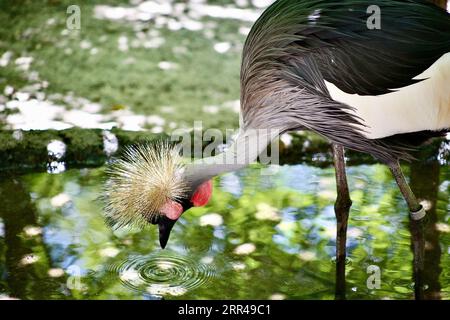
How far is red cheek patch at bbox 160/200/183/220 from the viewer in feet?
10.3

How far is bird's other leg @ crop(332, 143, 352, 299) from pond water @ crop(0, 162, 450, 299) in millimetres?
35

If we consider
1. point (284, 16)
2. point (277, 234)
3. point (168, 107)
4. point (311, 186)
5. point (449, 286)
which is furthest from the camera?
point (168, 107)

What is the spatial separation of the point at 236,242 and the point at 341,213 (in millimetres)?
521

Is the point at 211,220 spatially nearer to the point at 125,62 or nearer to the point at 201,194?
the point at 201,194

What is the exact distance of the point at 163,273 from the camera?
135 inches

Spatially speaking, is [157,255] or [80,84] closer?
[157,255]

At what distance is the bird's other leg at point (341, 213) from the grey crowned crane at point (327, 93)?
9 cm

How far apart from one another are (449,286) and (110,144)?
1.87m

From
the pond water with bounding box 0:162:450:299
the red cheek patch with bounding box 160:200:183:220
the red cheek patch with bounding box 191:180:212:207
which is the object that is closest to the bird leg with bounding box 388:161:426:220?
the pond water with bounding box 0:162:450:299

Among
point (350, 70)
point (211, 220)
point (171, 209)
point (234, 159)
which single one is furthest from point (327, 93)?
point (211, 220)

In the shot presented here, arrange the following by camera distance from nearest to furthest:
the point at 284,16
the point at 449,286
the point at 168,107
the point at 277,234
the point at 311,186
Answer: the point at 284,16 < the point at 449,286 < the point at 277,234 < the point at 311,186 < the point at 168,107
